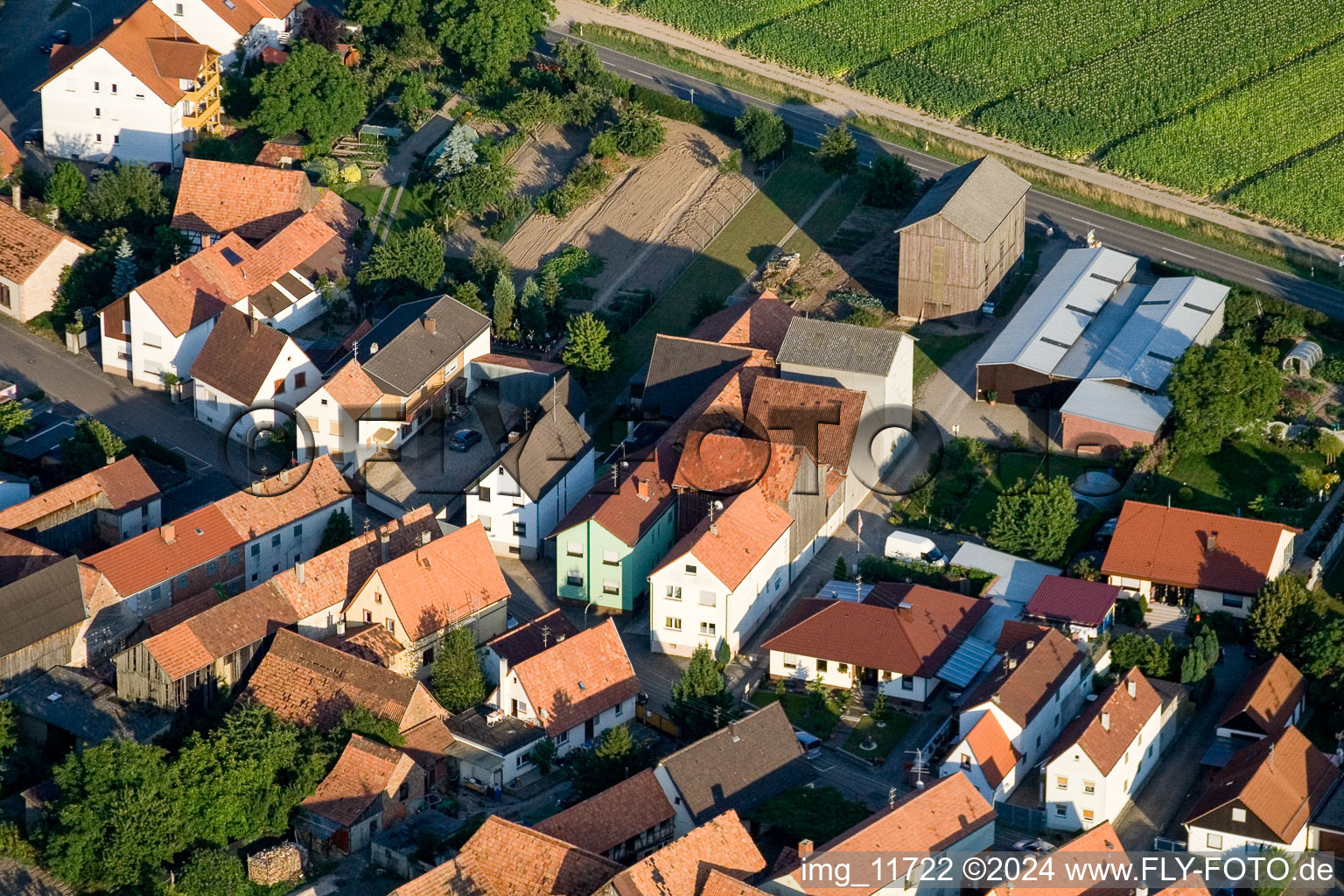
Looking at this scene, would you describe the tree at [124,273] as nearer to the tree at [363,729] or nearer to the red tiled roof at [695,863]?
the tree at [363,729]

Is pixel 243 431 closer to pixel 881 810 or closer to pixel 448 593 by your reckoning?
pixel 448 593

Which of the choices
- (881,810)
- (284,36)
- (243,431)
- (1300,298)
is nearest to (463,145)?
(284,36)

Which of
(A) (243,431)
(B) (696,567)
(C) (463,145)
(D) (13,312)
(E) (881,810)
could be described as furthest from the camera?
(C) (463,145)

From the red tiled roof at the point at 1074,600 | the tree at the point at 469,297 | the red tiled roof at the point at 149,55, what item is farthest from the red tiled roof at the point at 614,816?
the red tiled roof at the point at 149,55

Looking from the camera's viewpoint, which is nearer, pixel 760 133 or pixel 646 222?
pixel 646 222

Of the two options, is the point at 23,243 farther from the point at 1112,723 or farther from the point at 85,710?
the point at 1112,723

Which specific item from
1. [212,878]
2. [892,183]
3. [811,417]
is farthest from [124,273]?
[212,878]

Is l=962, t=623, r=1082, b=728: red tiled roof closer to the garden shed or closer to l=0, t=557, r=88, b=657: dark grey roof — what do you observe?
the garden shed
